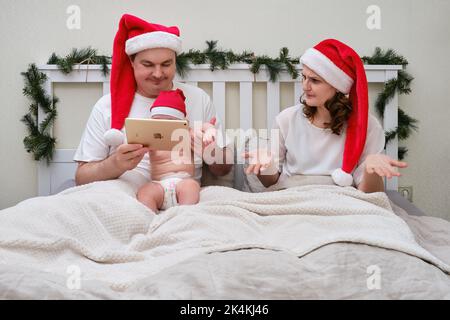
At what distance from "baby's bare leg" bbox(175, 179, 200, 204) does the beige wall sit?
765 mm

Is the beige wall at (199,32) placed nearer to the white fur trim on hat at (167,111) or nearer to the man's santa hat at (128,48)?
the man's santa hat at (128,48)

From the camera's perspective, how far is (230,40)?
7.61ft

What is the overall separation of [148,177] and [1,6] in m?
1.18

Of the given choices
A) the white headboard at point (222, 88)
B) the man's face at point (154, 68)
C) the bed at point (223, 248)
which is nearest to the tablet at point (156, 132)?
the bed at point (223, 248)

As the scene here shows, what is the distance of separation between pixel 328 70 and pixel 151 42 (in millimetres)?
621

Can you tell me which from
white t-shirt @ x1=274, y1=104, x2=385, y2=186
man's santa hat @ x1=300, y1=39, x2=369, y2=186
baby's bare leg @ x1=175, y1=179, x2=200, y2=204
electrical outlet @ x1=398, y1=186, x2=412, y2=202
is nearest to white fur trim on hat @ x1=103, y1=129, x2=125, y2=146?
baby's bare leg @ x1=175, y1=179, x2=200, y2=204

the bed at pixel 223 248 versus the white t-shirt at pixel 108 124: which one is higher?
the white t-shirt at pixel 108 124

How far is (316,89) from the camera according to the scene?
5.77 feet

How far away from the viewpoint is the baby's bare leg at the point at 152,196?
155 cm

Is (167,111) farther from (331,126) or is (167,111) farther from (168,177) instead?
(331,126)

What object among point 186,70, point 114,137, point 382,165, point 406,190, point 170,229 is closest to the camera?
point 170,229

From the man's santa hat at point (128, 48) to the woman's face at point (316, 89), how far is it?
481 mm

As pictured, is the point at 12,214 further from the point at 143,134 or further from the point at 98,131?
the point at 98,131

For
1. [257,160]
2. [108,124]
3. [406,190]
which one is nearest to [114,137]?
[108,124]
